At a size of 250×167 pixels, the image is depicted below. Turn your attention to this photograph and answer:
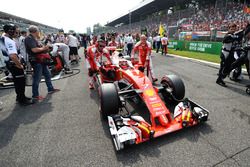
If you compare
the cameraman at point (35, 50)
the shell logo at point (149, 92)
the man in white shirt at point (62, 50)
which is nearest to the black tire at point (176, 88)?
the shell logo at point (149, 92)

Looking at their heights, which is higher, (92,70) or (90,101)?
(92,70)

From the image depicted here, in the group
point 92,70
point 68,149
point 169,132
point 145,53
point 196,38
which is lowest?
point 68,149

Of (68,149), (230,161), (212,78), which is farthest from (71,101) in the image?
(212,78)

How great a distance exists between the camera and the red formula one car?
7.22 feet

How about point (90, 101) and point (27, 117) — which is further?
point (90, 101)

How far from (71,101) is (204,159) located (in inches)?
123

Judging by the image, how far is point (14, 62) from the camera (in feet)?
11.1

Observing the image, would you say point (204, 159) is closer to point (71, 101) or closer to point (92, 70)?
point (71, 101)

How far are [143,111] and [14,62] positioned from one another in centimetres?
289

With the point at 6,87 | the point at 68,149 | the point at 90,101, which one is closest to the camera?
the point at 68,149

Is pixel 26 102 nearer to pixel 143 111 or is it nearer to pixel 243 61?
pixel 143 111

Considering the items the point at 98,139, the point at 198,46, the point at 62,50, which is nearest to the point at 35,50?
the point at 98,139

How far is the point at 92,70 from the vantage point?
184 inches

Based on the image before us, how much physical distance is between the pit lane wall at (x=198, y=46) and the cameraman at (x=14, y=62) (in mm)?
10830
